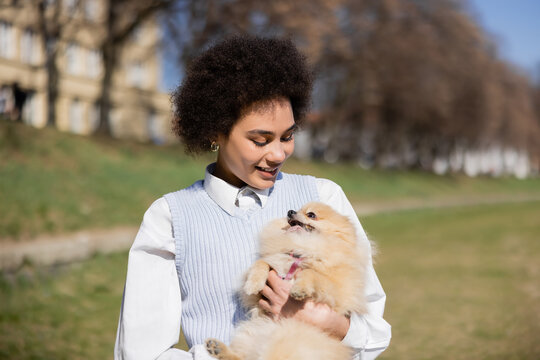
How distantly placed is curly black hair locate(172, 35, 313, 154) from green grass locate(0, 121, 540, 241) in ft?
28.0

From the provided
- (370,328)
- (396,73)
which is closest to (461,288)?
(370,328)

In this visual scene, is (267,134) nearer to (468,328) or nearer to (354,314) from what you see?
(354,314)

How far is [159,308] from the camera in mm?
2260

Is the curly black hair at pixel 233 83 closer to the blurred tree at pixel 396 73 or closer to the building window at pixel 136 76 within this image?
the blurred tree at pixel 396 73

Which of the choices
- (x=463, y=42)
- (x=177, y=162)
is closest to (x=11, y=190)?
(x=177, y=162)

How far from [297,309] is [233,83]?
1045 millimetres

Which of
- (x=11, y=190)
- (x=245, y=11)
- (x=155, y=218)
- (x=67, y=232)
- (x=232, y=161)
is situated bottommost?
(x=67, y=232)

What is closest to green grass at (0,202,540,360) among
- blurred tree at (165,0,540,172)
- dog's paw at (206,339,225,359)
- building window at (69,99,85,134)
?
dog's paw at (206,339,225,359)

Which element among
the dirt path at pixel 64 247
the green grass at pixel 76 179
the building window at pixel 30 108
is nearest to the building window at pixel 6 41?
the building window at pixel 30 108

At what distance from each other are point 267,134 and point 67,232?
9.76 metres

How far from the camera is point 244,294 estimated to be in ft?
7.66

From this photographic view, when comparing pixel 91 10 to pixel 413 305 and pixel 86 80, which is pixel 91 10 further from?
pixel 86 80

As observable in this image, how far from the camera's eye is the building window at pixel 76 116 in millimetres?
38812

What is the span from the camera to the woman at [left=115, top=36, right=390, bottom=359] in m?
2.27
